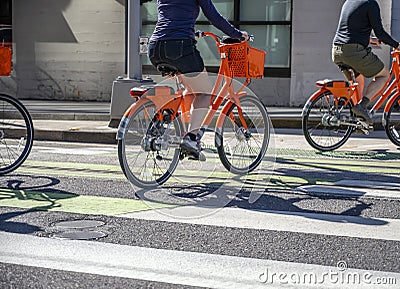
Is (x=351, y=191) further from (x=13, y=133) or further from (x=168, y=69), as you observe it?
(x=13, y=133)

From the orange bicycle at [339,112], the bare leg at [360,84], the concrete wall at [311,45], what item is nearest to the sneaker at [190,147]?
the orange bicycle at [339,112]

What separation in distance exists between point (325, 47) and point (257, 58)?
8772 mm

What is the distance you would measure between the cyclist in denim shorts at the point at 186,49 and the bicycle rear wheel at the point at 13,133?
174cm

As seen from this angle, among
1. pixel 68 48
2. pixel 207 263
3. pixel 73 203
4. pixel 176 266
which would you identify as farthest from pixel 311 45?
pixel 176 266

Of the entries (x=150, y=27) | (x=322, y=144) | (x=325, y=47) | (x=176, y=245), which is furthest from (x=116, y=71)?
(x=176, y=245)

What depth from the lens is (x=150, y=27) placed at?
59.1 feet

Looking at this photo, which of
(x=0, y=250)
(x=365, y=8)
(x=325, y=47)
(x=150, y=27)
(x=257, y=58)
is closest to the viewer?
(x=0, y=250)

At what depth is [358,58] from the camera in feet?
32.1

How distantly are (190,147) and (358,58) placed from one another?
Result: 3364 millimetres

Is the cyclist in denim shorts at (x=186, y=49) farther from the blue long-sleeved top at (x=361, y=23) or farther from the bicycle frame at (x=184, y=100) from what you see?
the blue long-sleeved top at (x=361, y=23)

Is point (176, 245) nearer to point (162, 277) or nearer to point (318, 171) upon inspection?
point (162, 277)

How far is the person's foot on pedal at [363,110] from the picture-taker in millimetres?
10000

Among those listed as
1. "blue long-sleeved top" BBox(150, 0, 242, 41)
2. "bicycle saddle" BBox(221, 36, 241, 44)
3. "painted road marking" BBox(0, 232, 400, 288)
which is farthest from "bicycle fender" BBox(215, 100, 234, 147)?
"painted road marking" BBox(0, 232, 400, 288)

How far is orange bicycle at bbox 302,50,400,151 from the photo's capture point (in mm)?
9922
